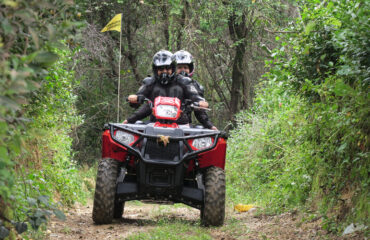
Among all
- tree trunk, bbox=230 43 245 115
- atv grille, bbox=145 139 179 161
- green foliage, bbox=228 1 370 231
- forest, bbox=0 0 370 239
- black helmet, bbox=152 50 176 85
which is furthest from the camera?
tree trunk, bbox=230 43 245 115

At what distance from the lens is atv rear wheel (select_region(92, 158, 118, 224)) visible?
6664mm

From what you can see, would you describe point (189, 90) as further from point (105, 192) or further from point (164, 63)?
point (105, 192)

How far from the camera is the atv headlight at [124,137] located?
22.3 ft

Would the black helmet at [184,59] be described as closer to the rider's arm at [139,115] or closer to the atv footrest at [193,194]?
the rider's arm at [139,115]

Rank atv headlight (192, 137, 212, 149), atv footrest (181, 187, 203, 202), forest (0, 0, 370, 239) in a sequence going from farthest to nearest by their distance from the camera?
1. atv footrest (181, 187, 203, 202)
2. atv headlight (192, 137, 212, 149)
3. forest (0, 0, 370, 239)

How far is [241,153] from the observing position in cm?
1233

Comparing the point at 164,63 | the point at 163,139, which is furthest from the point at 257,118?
the point at 163,139

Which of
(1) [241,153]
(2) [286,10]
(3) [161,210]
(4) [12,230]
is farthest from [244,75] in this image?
(4) [12,230]

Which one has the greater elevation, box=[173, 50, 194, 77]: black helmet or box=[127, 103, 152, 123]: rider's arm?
box=[173, 50, 194, 77]: black helmet

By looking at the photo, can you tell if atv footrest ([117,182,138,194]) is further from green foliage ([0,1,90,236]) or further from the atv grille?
green foliage ([0,1,90,236])

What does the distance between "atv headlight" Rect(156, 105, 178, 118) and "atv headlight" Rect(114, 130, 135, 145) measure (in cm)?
60

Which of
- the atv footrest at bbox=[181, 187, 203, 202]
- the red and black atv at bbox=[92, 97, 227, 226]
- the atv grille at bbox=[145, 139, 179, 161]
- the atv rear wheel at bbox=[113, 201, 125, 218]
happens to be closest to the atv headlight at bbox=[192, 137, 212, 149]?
the red and black atv at bbox=[92, 97, 227, 226]

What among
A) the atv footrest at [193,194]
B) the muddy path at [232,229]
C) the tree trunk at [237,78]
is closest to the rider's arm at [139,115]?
the muddy path at [232,229]

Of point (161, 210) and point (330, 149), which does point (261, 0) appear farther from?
point (330, 149)
